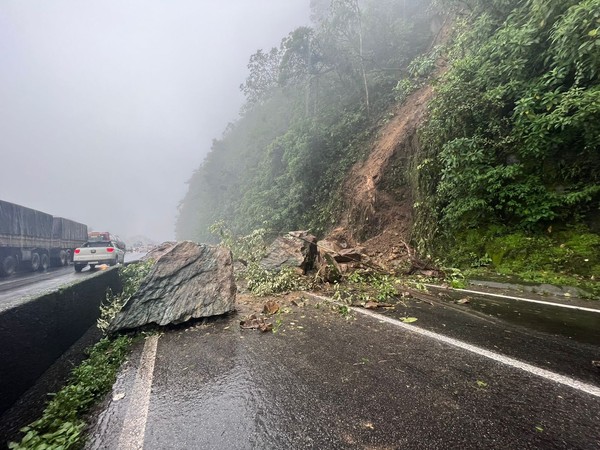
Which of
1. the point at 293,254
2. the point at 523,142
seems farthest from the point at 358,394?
the point at 523,142

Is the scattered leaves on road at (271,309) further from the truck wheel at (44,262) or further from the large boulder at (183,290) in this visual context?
the truck wheel at (44,262)

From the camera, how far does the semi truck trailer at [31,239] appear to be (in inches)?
555

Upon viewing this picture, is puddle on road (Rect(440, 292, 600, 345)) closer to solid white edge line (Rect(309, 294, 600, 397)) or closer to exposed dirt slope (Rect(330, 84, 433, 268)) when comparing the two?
solid white edge line (Rect(309, 294, 600, 397))

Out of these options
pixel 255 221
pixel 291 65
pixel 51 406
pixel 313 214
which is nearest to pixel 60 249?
pixel 255 221

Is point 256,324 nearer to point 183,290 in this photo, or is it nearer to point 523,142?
point 183,290

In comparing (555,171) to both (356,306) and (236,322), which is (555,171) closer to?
(356,306)

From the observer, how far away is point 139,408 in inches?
99.0

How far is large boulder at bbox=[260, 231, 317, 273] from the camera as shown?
26.2 ft

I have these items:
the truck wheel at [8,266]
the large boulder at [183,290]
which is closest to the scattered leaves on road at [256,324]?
the large boulder at [183,290]

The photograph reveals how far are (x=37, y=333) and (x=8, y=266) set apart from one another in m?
16.0

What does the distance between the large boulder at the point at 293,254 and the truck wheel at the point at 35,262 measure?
53.9 feet

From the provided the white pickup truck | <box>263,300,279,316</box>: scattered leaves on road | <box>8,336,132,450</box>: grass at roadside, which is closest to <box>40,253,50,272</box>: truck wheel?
the white pickup truck

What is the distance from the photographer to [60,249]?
19.5m

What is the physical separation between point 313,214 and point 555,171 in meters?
11.4
